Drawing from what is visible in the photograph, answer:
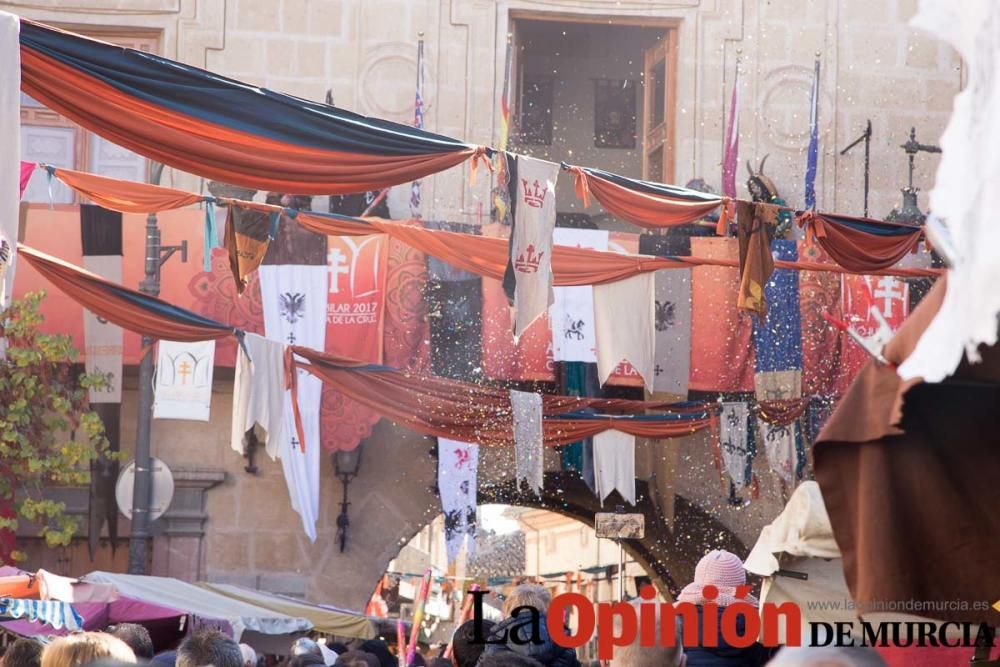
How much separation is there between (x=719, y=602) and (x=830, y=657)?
3296mm

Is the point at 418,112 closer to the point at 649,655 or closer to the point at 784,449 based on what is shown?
the point at 784,449

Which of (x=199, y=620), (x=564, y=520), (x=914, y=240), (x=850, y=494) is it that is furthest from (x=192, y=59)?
(x=564, y=520)

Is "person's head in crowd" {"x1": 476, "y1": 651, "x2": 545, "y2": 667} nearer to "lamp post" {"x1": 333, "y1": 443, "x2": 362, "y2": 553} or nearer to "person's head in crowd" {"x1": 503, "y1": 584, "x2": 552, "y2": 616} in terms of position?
"person's head in crowd" {"x1": 503, "y1": 584, "x2": 552, "y2": 616}

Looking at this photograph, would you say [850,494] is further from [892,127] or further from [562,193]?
[562,193]

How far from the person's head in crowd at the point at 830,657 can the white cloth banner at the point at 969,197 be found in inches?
25.4

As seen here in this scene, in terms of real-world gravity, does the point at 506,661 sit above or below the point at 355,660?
above

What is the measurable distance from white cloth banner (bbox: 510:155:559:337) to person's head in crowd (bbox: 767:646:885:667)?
21.8 feet

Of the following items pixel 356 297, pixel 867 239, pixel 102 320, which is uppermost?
pixel 867 239

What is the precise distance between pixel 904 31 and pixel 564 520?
605 inches

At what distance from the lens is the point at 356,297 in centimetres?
1479

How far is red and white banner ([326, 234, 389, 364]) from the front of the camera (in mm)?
14695

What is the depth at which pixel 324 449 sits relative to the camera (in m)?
15.2

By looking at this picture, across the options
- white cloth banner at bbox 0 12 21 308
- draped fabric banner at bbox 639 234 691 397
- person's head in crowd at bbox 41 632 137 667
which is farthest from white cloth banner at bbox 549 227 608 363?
person's head in crowd at bbox 41 632 137 667

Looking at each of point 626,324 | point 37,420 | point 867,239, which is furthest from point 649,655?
point 37,420
